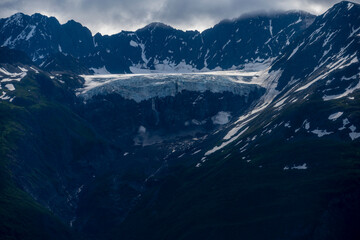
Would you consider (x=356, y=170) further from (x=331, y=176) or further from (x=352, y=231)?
(x=352, y=231)

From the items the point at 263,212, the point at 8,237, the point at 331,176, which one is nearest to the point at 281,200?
the point at 263,212

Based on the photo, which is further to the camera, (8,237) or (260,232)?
(8,237)

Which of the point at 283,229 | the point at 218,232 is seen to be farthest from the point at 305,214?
the point at 218,232

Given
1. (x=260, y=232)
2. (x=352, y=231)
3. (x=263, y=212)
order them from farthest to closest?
1. (x=263, y=212)
2. (x=260, y=232)
3. (x=352, y=231)

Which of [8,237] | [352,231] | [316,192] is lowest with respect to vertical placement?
[352,231]

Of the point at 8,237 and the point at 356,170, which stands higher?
the point at 8,237

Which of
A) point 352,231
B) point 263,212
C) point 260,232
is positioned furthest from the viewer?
point 263,212

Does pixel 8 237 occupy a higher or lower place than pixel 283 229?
higher

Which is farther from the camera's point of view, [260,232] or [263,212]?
[263,212]

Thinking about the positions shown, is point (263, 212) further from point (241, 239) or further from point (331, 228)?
point (331, 228)
